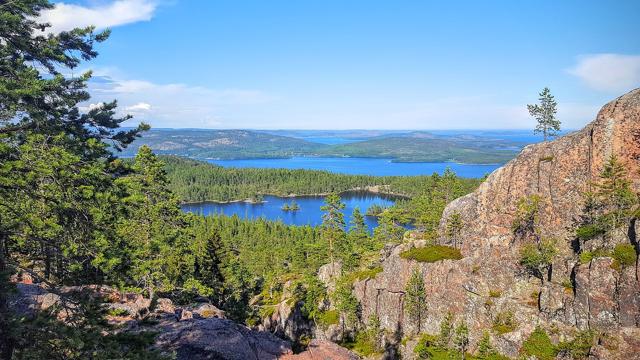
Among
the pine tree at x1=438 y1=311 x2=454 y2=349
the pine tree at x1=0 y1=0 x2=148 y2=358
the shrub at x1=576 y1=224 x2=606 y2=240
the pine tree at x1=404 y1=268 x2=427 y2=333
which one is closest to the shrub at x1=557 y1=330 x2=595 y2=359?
the shrub at x1=576 y1=224 x2=606 y2=240

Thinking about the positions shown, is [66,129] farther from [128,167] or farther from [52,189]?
[52,189]

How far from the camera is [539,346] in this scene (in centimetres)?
4112

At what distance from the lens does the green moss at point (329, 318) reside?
63425mm

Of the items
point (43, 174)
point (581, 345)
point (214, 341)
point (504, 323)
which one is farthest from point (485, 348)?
point (43, 174)

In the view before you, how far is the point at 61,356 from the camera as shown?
10.4 m

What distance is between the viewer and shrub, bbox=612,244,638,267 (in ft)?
123

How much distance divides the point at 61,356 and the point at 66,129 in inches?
305

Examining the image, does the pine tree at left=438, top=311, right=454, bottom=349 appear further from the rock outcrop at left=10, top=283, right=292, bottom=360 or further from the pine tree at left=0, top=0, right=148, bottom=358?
the pine tree at left=0, top=0, right=148, bottom=358

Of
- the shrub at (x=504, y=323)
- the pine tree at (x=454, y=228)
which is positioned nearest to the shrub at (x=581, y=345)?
the shrub at (x=504, y=323)

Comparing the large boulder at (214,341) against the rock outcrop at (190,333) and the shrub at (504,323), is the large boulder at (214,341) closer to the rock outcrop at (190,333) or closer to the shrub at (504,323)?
the rock outcrop at (190,333)

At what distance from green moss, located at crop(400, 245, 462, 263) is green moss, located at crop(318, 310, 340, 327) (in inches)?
595

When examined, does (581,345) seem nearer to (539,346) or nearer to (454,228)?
(539,346)

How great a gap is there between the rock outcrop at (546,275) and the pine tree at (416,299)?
0.78 metres

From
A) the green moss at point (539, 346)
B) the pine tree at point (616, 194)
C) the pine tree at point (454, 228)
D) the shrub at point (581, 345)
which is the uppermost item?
the pine tree at point (616, 194)
